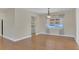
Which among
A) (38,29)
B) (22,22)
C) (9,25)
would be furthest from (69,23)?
(9,25)

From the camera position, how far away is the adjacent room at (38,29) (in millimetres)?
2119

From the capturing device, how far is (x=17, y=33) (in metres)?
2.17

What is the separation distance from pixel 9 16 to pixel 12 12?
0.09 m

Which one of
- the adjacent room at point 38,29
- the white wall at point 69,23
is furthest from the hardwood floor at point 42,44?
the white wall at point 69,23

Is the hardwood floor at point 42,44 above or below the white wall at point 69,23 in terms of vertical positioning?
below

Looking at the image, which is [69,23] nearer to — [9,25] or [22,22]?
[22,22]

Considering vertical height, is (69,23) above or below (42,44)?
above

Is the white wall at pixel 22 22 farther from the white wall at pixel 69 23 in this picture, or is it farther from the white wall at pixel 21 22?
the white wall at pixel 69 23

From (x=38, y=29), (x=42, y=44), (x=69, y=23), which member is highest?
(x=69, y=23)

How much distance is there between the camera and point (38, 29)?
7.28 ft

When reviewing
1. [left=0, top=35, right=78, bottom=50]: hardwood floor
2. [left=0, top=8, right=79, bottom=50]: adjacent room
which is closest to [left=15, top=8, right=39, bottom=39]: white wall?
[left=0, top=8, right=79, bottom=50]: adjacent room
